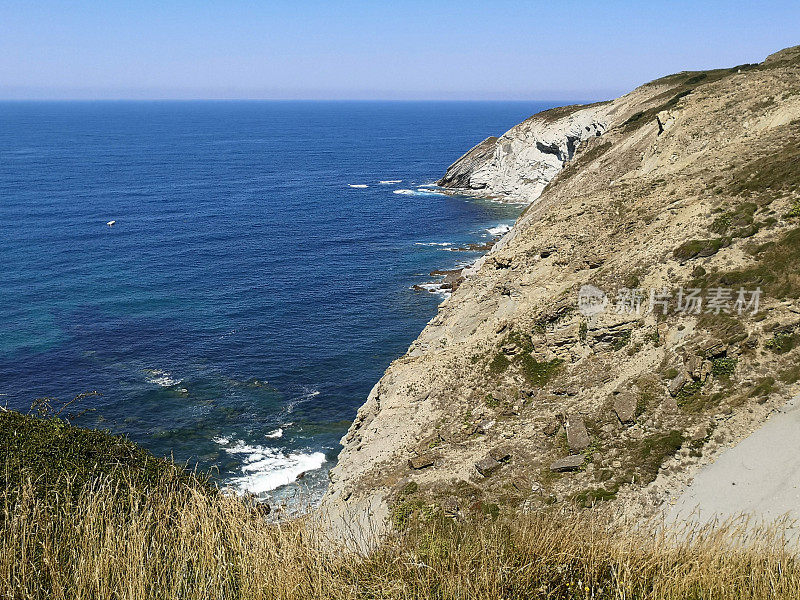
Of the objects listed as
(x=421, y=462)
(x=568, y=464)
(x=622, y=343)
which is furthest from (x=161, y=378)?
(x=622, y=343)

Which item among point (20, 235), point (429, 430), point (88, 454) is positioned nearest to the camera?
point (88, 454)

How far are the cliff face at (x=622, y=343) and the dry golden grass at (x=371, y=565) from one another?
12.4 m

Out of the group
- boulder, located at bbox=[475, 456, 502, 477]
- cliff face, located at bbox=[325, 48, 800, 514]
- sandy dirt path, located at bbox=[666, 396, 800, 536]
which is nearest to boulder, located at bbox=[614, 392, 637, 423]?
cliff face, located at bbox=[325, 48, 800, 514]

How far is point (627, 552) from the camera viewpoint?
10070 mm

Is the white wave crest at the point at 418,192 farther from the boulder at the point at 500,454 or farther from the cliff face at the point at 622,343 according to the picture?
the boulder at the point at 500,454

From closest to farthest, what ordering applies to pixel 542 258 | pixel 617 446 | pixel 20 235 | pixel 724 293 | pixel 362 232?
pixel 617 446, pixel 724 293, pixel 542 258, pixel 20 235, pixel 362 232

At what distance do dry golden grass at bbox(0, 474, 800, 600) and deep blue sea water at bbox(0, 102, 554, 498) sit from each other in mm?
5164

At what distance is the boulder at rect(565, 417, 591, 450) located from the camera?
25484 mm

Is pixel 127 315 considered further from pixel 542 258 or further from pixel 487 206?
pixel 487 206

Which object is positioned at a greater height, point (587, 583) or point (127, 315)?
point (587, 583)

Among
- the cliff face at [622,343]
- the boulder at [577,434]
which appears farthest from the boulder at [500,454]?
the boulder at [577,434]

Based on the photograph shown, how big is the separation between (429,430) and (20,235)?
8825 centimetres

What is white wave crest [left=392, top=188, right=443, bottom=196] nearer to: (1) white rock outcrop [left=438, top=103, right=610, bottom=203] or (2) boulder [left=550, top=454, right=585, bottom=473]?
(1) white rock outcrop [left=438, top=103, right=610, bottom=203]

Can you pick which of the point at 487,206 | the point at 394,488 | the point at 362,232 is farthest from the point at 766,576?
the point at 487,206
